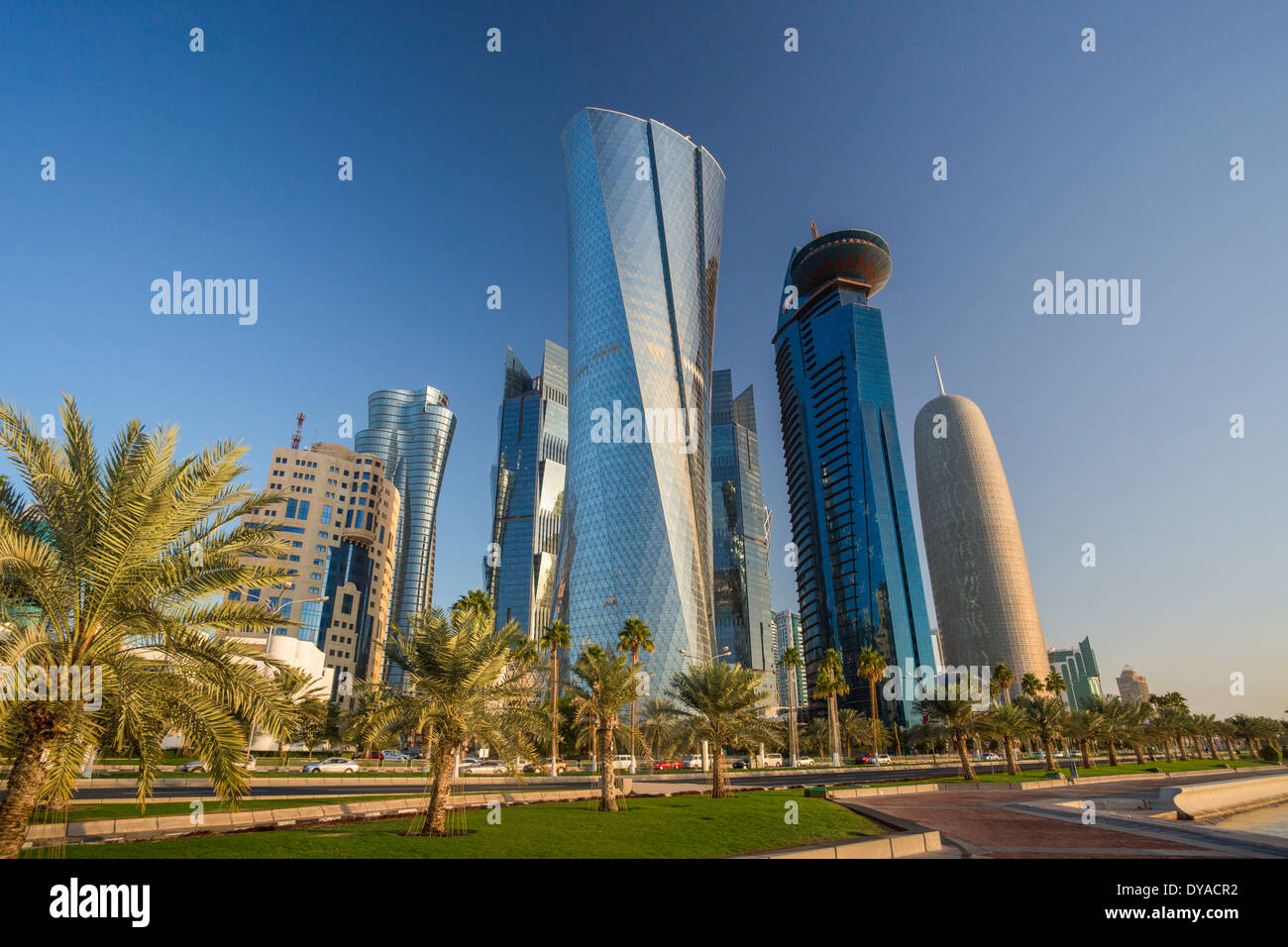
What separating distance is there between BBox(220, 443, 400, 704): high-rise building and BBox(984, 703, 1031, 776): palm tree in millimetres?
102822

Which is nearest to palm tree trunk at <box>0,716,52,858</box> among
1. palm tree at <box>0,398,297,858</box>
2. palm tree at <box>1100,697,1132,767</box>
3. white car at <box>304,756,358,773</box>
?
palm tree at <box>0,398,297,858</box>

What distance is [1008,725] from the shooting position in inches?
1829

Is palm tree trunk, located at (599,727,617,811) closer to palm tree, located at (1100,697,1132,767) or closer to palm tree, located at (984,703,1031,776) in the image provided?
palm tree, located at (984,703,1031,776)

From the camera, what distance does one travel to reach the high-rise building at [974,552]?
155250mm

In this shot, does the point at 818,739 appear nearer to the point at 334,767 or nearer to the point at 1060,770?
the point at 1060,770

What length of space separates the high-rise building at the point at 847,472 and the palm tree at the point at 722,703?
106 metres

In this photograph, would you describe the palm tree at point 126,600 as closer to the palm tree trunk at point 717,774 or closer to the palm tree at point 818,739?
the palm tree trunk at point 717,774

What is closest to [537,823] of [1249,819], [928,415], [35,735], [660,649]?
[35,735]

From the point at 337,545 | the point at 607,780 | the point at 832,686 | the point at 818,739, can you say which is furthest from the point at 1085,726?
the point at 337,545

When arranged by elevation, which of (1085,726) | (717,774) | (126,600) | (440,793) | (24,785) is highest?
(126,600)

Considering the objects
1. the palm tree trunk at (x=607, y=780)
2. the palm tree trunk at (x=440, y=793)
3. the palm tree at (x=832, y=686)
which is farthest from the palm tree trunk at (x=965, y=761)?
the palm tree trunk at (x=440, y=793)

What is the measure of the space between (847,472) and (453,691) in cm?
15048

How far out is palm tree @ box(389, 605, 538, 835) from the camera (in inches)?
698
